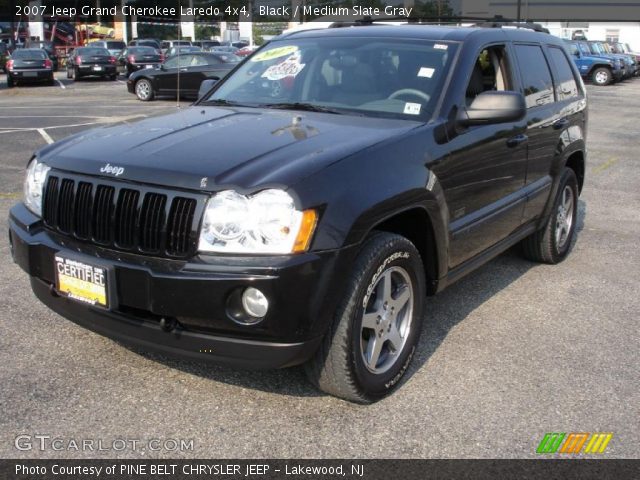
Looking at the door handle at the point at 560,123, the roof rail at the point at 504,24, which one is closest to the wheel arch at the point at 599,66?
the roof rail at the point at 504,24

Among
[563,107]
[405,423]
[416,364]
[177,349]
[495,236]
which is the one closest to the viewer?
[177,349]

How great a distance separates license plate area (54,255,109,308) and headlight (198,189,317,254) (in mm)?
492

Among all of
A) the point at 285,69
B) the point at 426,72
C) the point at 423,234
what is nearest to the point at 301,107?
the point at 285,69

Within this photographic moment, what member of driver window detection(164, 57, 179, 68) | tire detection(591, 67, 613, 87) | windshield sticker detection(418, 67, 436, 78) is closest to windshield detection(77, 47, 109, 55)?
driver window detection(164, 57, 179, 68)

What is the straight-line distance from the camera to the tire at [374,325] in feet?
10.2

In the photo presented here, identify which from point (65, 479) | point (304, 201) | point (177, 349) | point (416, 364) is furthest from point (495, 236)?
point (65, 479)

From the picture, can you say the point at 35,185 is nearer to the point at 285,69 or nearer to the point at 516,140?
the point at 285,69

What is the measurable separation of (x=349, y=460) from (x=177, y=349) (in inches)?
33.6

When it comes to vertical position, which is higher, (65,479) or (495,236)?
(495,236)

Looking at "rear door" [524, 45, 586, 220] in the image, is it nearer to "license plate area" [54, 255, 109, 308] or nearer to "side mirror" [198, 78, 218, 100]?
"side mirror" [198, 78, 218, 100]

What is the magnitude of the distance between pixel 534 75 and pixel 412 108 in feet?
5.22

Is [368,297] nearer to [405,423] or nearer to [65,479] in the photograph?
[405,423]

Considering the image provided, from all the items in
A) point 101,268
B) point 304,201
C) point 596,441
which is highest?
point 304,201

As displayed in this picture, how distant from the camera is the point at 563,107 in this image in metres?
5.44
